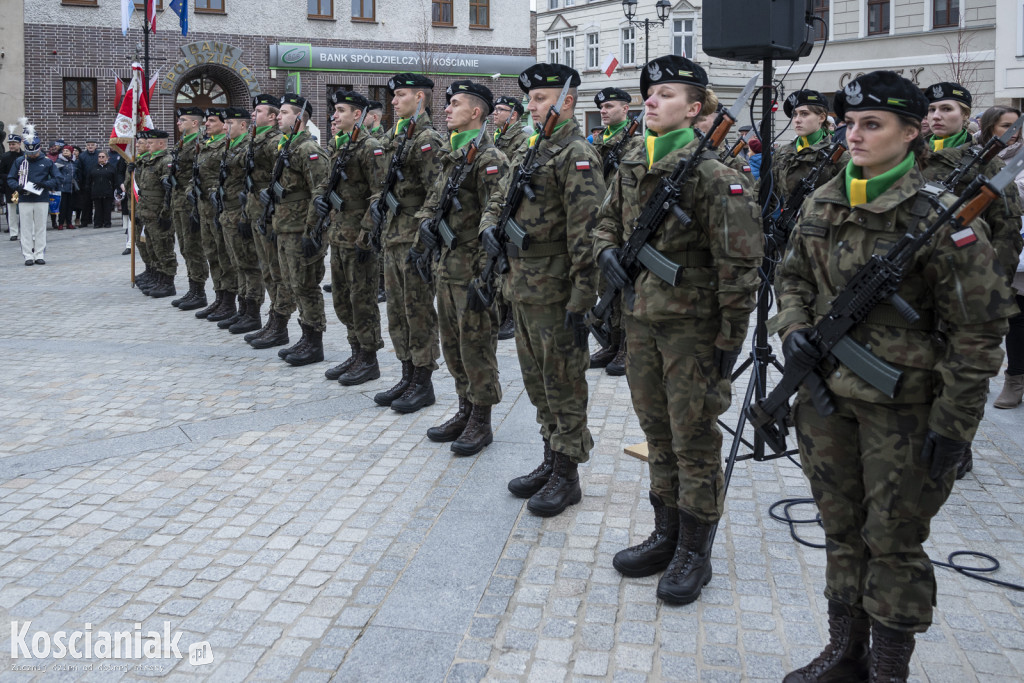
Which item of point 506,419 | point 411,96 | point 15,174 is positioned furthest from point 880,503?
point 15,174

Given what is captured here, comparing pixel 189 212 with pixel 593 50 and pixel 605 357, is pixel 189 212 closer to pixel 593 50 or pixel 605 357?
pixel 605 357

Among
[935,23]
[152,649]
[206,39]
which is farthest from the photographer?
[206,39]

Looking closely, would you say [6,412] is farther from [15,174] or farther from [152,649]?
[15,174]

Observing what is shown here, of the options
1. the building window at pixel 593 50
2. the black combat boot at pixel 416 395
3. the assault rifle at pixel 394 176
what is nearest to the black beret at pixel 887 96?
the assault rifle at pixel 394 176

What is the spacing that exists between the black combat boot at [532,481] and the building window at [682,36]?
37.3 metres

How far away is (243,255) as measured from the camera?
9977mm

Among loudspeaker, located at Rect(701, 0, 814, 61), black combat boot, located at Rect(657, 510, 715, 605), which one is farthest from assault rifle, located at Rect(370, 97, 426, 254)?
black combat boot, located at Rect(657, 510, 715, 605)

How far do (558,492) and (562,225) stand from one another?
4.68 ft

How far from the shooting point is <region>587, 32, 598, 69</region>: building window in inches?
1663

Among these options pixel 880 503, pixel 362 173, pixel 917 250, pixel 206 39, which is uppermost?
pixel 206 39

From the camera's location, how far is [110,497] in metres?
5.32

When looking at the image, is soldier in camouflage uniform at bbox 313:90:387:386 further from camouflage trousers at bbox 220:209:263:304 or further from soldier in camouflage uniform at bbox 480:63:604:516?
soldier in camouflage uniform at bbox 480:63:604:516

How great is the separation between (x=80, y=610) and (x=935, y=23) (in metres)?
29.5

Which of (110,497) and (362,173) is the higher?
(362,173)
